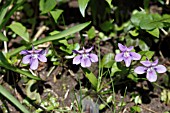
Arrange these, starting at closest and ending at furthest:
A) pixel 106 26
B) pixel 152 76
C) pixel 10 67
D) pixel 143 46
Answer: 1. pixel 152 76
2. pixel 10 67
3. pixel 143 46
4. pixel 106 26

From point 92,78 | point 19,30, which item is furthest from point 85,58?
point 19,30

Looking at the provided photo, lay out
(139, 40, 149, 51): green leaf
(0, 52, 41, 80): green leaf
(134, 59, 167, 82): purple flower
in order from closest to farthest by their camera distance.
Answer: (134, 59, 167, 82): purple flower → (0, 52, 41, 80): green leaf → (139, 40, 149, 51): green leaf

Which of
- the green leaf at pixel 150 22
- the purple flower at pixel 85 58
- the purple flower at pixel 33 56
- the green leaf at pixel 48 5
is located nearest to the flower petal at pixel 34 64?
the purple flower at pixel 33 56

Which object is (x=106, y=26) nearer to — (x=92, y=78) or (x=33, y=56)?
(x=92, y=78)

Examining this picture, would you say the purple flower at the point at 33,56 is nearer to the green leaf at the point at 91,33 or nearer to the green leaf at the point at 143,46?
the green leaf at the point at 91,33

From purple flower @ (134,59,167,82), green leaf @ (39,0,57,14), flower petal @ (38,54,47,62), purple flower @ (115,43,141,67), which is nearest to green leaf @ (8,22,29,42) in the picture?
green leaf @ (39,0,57,14)

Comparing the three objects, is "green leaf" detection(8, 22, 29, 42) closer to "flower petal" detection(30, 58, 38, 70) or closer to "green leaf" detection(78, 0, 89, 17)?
"flower petal" detection(30, 58, 38, 70)

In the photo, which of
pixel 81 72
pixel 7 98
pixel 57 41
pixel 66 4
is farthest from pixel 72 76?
pixel 66 4

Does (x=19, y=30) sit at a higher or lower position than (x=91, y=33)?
higher

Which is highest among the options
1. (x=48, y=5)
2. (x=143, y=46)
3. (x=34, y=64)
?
(x=48, y=5)

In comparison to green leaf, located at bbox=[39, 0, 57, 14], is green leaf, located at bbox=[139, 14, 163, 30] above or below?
below

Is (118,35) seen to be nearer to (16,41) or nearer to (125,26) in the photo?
(125,26)

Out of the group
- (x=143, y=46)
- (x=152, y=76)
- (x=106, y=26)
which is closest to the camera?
(x=152, y=76)
